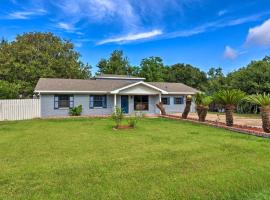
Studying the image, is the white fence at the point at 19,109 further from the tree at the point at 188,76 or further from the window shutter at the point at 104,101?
the tree at the point at 188,76

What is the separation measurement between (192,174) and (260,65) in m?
25.1

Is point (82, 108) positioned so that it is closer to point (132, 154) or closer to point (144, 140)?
point (144, 140)

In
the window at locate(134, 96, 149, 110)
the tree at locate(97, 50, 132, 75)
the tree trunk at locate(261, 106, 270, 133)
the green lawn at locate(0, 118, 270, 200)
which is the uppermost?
the tree at locate(97, 50, 132, 75)

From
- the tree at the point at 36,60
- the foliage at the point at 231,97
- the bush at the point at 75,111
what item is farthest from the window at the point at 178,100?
the tree at the point at 36,60

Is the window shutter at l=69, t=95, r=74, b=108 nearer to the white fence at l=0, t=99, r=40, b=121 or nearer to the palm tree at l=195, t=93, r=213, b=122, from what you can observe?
the white fence at l=0, t=99, r=40, b=121

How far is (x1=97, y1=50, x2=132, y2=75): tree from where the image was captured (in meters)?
50.6

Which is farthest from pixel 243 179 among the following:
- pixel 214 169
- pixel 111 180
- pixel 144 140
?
pixel 144 140

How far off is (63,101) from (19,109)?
151 inches

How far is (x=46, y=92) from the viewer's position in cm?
2111

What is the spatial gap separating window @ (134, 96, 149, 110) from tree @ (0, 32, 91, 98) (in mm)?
14167

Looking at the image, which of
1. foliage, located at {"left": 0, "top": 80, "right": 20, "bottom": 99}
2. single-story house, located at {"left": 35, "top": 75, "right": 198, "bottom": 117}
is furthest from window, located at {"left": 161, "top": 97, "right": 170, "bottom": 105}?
foliage, located at {"left": 0, "top": 80, "right": 20, "bottom": 99}

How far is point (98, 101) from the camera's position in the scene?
24.1 metres

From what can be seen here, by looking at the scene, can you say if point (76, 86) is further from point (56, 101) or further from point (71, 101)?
point (56, 101)

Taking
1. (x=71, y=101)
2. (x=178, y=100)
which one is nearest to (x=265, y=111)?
(x=178, y=100)
